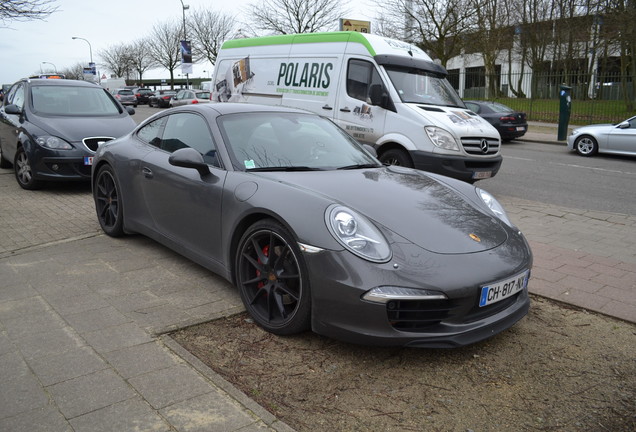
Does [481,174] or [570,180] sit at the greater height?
[481,174]

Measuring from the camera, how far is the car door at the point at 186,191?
3.91 m

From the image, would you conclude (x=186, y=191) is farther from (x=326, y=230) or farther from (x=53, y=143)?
(x=53, y=143)

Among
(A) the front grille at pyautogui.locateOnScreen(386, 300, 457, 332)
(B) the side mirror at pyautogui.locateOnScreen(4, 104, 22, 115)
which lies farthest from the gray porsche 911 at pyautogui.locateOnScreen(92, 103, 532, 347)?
(B) the side mirror at pyautogui.locateOnScreen(4, 104, 22, 115)

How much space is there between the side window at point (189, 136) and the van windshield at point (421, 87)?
4.52 meters

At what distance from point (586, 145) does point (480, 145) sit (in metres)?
8.20

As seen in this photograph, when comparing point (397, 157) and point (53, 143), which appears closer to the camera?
point (53, 143)

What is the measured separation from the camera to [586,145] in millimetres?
14781

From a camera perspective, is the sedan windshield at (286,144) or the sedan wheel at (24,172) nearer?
the sedan windshield at (286,144)

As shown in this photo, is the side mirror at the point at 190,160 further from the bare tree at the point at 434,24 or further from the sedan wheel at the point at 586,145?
the bare tree at the point at 434,24

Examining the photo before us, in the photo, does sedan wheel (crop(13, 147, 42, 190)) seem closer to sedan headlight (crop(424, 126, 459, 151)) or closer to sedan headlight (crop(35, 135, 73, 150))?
sedan headlight (crop(35, 135, 73, 150))

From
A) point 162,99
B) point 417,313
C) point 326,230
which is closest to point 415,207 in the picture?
point 326,230

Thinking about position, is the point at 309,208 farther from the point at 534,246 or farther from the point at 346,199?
the point at 534,246

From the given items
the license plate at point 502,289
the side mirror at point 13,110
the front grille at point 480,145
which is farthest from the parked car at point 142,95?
the license plate at point 502,289

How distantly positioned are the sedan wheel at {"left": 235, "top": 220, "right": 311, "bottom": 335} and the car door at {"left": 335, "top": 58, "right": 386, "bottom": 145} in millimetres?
5247
